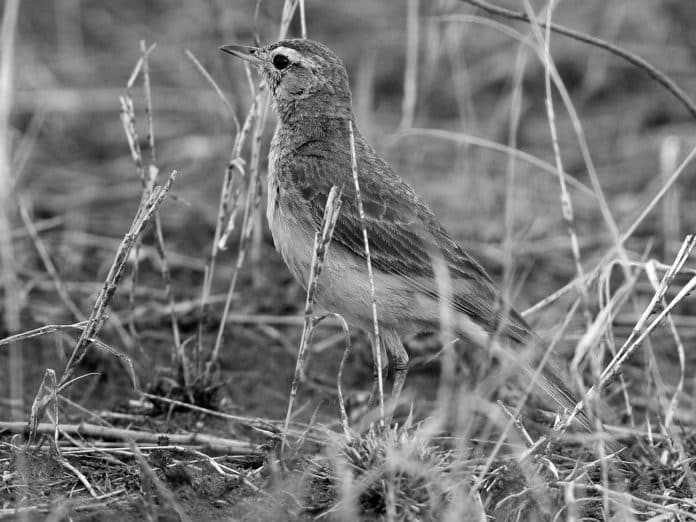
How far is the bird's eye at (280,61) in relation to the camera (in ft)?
19.4

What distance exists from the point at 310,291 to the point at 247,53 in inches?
83.6

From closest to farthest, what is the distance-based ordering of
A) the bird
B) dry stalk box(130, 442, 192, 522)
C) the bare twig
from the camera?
dry stalk box(130, 442, 192, 522)
the bird
the bare twig

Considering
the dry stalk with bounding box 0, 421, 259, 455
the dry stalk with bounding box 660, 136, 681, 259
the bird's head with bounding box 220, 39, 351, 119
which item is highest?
the bird's head with bounding box 220, 39, 351, 119

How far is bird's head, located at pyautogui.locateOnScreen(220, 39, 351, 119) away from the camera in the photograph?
5887 millimetres

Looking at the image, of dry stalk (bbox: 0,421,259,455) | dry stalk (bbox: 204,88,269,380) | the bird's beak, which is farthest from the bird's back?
dry stalk (bbox: 0,421,259,455)

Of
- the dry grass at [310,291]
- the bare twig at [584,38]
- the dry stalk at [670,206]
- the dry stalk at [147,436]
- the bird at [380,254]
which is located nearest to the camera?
the dry grass at [310,291]

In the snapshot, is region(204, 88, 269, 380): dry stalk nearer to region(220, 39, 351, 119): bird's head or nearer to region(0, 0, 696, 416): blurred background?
region(220, 39, 351, 119): bird's head

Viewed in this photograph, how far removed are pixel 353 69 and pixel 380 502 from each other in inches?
252

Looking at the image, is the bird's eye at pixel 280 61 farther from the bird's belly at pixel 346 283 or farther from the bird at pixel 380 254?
the bird's belly at pixel 346 283

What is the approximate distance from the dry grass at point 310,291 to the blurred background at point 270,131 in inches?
1.0

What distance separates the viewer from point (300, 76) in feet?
19.4

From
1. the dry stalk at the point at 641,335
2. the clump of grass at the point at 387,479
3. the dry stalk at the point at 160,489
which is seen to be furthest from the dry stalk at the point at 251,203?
the dry stalk at the point at 641,335

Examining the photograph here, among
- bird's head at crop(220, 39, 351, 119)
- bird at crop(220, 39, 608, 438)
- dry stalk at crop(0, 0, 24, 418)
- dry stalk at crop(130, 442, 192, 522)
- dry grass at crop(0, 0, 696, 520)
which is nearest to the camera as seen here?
dry stalk at crop(130, 442, 192, 522)

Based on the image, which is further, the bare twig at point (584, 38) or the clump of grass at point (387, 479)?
the bare twig at point (584, 38)
